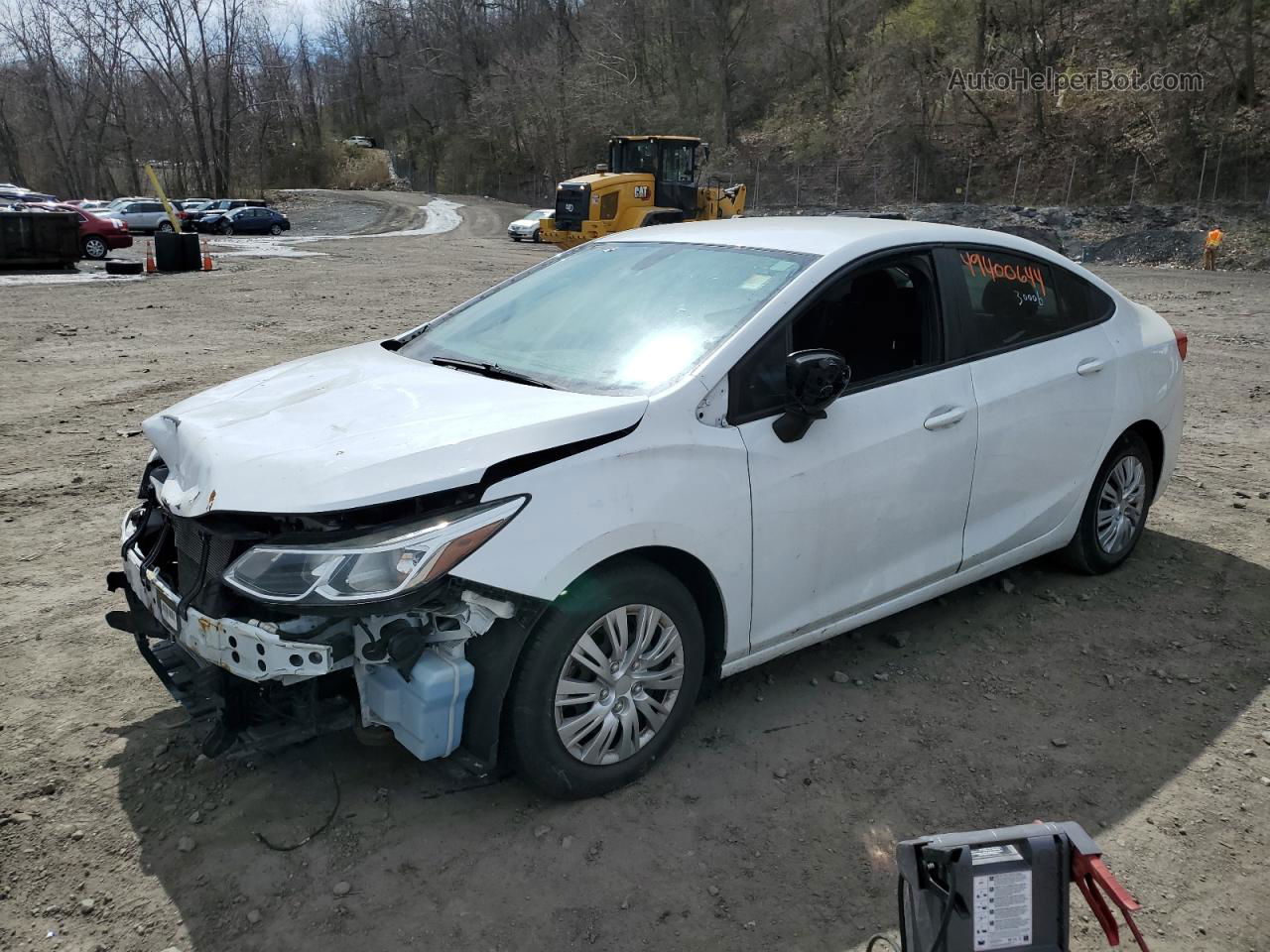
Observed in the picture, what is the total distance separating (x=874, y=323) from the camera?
397cm

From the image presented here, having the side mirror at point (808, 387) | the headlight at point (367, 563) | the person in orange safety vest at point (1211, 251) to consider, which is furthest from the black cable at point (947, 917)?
the person in orange safety vest at point (1211, 251)

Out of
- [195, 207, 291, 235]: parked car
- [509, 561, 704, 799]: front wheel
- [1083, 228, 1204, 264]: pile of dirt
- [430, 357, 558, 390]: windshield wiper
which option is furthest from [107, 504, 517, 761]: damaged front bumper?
[195, 207, 291, 235]: parked car

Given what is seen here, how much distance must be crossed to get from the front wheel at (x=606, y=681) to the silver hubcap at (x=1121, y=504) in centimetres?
253

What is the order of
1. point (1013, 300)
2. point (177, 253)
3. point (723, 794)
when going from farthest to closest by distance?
point (177, 253)
point (1013, 300)
point (723, 794)

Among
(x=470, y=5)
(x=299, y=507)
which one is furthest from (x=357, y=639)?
(x=470, y=5)

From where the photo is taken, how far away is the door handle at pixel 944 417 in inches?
148

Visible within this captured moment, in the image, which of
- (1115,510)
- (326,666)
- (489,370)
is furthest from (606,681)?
(1115,510)

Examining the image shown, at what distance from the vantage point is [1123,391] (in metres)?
4.61

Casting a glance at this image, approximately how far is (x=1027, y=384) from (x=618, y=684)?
7.33ft

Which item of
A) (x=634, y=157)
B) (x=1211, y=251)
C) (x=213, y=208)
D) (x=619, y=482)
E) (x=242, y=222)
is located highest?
(x=634, y=157)

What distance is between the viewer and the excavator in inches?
1064

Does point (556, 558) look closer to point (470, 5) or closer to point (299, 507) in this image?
point (299, 507)

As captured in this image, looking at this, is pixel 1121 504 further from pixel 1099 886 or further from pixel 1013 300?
pixel 1099 886

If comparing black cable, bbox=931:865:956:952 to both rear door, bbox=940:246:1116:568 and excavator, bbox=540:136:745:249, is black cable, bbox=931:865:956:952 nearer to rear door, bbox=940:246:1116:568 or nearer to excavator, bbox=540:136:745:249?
rear door, bbox=940:246:1116:568
